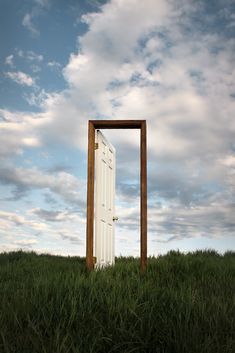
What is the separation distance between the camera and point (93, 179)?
7156 mm

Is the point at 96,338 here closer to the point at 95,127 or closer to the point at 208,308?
the point at 208,308

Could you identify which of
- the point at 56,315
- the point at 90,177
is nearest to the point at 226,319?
the point at 56,315

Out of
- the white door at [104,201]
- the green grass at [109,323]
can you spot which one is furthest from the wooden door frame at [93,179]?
the green grass at [109,323]

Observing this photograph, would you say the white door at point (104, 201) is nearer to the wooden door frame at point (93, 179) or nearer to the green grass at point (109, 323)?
the wooden door frame at point (93, 179)

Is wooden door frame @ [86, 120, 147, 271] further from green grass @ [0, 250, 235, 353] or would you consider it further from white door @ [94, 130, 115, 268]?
green grass @ [0, 250, 235, 353]

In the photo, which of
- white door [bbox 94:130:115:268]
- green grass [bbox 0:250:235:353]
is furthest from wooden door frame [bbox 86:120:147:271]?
green grass [bbox 0:250:235:353]

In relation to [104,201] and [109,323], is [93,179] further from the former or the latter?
[109,323]

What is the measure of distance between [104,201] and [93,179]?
0.75 metres

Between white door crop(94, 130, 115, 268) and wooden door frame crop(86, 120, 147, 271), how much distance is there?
16cm

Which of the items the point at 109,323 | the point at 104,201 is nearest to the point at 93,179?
the point at 104,201

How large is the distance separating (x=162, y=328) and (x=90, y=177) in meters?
4.16

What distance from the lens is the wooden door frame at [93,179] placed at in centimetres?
700

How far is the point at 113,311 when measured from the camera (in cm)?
349

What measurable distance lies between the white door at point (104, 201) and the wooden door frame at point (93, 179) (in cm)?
16
